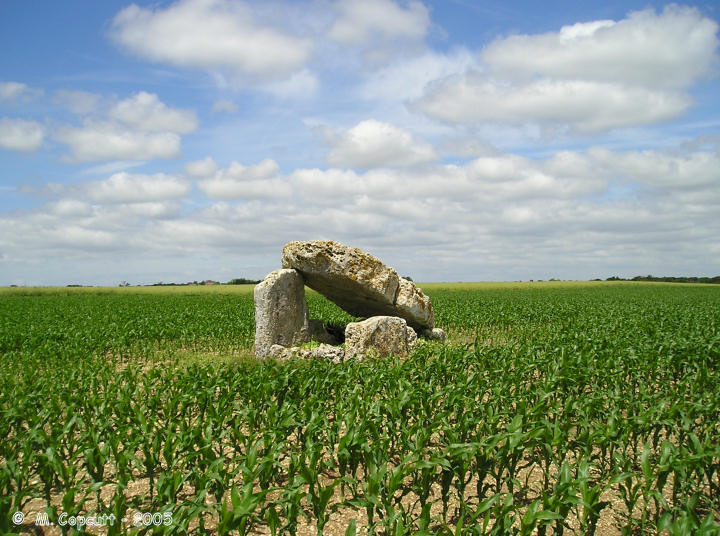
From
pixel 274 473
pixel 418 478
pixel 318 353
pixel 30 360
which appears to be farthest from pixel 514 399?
pixel 30 360

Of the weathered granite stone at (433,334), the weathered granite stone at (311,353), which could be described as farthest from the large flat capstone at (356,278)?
the weathered granite stone at (311,353)

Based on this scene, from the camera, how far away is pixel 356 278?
1373 cm

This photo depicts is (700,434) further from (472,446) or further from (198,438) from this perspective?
(198,438)

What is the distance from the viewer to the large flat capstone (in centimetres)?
1363

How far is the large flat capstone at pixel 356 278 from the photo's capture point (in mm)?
13633

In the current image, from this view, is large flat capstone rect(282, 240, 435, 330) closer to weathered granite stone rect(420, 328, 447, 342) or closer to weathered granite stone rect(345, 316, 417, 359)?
weathered granite stone rect(420, 328, 447, 342)

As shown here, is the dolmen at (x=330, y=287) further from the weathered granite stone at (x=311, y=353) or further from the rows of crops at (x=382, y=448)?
the rows of crops at (x=382, y=448)

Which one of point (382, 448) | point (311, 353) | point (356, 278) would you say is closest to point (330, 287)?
point (356, 278)

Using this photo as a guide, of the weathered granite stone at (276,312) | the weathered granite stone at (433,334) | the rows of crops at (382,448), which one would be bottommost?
the rows of crops at (382,448)

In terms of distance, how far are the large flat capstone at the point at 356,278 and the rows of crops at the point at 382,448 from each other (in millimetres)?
3314

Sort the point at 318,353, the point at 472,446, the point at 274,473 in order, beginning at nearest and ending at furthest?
the point at 472,446 → the point at 274,473 → the point at 318,353

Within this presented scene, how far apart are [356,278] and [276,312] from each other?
8.43 feet

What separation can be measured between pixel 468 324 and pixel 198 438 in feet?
53.1

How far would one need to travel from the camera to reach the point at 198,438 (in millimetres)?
6105
